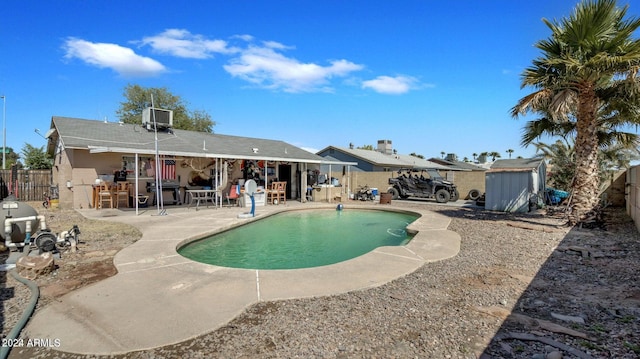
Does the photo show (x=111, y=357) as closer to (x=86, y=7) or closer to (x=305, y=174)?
(x=86, y=7)

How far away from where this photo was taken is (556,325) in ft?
9.34

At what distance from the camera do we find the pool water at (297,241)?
6.05 m

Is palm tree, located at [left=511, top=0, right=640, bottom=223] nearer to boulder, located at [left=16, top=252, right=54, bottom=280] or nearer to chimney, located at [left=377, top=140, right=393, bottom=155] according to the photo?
boulder, located at [left=16, top=252, right=54, bottom=280]

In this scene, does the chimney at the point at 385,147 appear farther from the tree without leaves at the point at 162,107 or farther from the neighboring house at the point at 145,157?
the tree without leaves at the point at 162,107

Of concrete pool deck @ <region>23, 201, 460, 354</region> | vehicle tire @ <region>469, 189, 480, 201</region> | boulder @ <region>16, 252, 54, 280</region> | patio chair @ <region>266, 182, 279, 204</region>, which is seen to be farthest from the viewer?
vehicle tire @ <region>469, 189, 480, 201</region>

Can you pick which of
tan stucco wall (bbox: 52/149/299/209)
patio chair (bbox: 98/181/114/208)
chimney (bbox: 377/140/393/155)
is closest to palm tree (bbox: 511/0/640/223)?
patio chair (bbox: 98/181/114/208)

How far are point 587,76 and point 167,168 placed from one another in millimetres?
13322

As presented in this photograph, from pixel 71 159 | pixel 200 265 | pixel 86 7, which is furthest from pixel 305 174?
pixel 200 265

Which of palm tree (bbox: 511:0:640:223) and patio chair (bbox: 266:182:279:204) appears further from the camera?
patio chair (bbox: 266:182:279:204)

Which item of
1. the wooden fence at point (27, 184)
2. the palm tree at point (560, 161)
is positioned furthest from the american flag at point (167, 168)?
the palm tree at point (560, 161)

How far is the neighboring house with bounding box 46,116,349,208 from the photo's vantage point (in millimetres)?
11055

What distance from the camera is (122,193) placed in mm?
11500

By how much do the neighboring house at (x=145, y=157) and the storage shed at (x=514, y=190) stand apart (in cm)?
765

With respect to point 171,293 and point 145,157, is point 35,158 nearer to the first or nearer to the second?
point 145,157
